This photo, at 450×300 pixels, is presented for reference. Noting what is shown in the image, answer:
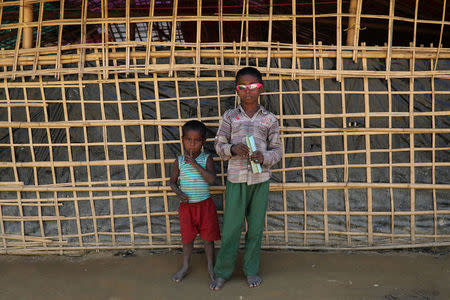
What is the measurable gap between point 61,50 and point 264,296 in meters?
2.53

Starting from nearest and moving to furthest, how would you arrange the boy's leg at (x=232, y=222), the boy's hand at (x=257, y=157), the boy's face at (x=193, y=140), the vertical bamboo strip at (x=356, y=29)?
1. the boy's hand at (x=257, y=157)
2. the boy's leg at (x=232, y=222)
3. the boy's face at (x=193, y=140)
4. the vertical bamboo strip at (x=356, y=29)

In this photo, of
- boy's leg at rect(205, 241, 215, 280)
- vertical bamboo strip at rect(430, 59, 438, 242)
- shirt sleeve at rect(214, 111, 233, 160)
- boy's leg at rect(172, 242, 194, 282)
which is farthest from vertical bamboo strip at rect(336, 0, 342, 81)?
boy's leg at rect(172, 242, 194, 282)

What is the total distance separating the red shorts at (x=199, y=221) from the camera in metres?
2.83

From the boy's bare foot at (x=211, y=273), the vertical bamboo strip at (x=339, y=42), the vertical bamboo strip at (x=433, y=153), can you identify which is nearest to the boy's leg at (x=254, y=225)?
the boy's bare foot at (x=211, y=273)

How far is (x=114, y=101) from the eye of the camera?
10.6 feet

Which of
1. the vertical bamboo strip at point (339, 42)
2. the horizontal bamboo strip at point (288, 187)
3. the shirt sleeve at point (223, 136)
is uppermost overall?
the vertical bamboo strip at point (339, 42)

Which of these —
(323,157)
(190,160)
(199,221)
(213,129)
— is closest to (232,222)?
(199,221)

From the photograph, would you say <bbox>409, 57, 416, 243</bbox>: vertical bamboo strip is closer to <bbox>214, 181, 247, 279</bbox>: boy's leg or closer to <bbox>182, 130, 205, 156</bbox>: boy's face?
<bbox>214, 181, 247, 279</bbox>: boy's leg

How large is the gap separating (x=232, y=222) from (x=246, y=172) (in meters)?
0.37

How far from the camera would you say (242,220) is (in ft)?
8.83

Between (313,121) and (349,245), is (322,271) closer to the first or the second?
(349,245)

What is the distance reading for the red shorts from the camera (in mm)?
2834

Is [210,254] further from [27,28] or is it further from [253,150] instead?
[27,28]

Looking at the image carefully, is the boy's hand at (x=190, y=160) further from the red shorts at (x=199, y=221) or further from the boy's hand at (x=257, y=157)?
the boy's hand at (x=257, y=157)
